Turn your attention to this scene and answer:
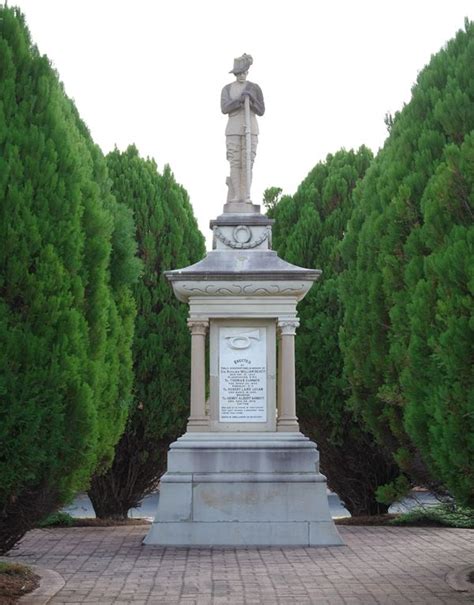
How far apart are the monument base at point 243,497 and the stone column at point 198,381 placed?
12.9 inches

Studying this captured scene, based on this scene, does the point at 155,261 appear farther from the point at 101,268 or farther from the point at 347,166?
the point at 101,268

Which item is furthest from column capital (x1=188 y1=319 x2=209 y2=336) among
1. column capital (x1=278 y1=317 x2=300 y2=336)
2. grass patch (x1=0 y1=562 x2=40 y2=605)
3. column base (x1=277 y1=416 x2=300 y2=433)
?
grass patch (x1=0 y1=562 x2=40 y2=605)

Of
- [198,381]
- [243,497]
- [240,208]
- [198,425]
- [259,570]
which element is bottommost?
[259,570]

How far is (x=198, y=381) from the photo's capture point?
45.0 feet

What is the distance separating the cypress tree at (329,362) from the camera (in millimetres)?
16906

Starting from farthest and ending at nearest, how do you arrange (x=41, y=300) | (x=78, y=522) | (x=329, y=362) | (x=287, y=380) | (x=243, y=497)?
(x=329, y=362) < (x=78, y=522) < (x=287, y=380) < (x=243, y=497) < (x=41, y=300)

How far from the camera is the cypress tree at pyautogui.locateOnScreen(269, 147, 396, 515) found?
16.9 m

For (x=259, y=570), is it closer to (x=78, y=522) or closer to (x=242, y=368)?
(x=242, y=368)

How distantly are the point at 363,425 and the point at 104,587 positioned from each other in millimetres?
7548

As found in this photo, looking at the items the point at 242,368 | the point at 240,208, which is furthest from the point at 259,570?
the point at 240,208

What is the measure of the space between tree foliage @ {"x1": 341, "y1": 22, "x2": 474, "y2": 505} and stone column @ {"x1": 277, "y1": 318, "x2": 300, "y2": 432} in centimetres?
91

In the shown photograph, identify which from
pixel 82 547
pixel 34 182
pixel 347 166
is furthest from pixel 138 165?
pixel 34 182

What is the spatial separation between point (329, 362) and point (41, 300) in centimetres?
942

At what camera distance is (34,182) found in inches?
338
